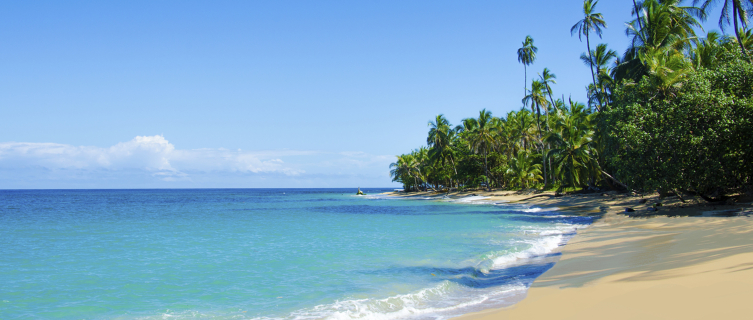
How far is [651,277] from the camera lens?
7664mm

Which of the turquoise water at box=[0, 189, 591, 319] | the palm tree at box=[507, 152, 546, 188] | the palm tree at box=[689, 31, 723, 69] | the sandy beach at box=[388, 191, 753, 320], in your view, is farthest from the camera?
the palm tree at box=[507, 152, 546, 188]

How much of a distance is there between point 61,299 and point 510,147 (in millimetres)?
56645

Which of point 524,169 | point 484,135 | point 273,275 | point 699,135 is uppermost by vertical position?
point 484,135

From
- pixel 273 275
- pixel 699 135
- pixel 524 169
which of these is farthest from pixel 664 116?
pixel 524 169

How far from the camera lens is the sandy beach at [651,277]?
19.5 feet

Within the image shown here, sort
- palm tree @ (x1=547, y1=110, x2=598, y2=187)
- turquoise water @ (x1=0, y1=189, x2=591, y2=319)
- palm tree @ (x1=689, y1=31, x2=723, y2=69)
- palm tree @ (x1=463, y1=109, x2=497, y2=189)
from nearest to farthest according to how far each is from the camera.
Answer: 1. turquoise water @ (x1=0, y1=189, x2=591, y2=319)
2. palm tree @ (x1=689, y1=31, x2=723, y2=69)
3. palm tree @ (x1=547, y1=110, x2=598, y2=187)
4. palm tree @ (x1=463, y1=109, x2=497, y2=189)

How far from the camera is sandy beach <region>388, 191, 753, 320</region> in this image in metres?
5.94

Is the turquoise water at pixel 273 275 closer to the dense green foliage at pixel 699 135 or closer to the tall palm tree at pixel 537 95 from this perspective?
the dense green foliage at pixel 699 135

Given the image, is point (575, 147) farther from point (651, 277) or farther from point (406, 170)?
point (406, 170)

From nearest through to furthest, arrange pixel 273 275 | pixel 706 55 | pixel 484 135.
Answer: pixel 273 275 → pixel 706 55 → pixel 484 135

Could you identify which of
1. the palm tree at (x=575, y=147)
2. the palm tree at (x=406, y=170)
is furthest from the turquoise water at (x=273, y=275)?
the palm tree at (x=406, y=170)

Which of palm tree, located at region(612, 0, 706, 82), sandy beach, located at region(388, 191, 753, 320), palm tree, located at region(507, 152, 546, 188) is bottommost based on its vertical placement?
sandy beach, located at region(388, 191, 753, 320)

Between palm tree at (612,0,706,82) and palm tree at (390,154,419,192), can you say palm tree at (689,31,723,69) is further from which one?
palm tree at (390,154,419,192)

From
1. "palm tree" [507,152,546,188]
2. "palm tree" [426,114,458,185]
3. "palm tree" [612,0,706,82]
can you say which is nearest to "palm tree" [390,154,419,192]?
"palm tree" [426,114,458,185]
